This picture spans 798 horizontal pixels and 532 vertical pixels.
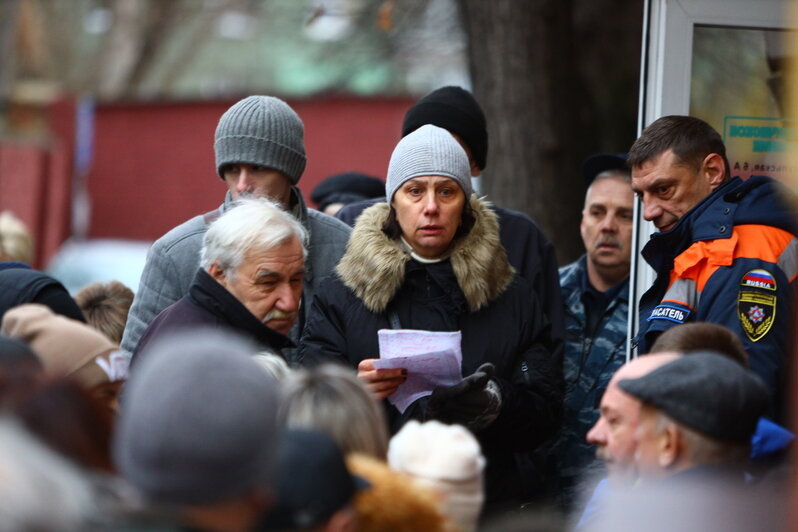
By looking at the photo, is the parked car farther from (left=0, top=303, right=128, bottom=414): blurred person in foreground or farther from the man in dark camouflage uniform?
(left=0, top=303, right=128, bottom=414): blurred person in foreground

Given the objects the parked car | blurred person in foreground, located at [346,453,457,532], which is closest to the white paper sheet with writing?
blurred person in foreground, located at [346,453,457,532]

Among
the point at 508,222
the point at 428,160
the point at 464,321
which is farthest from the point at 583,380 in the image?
the point at 428,160

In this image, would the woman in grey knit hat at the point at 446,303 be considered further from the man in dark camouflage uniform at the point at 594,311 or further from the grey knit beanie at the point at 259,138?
the man in dark camouflage uniform at the point at 594,311

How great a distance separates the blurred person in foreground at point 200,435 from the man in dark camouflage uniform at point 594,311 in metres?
2.60

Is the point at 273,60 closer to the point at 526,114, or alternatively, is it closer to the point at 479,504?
the point at 526,114

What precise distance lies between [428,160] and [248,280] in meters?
0.88

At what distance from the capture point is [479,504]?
2812mm

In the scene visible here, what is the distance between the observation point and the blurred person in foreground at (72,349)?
121 inches

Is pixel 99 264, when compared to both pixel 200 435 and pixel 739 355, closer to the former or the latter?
pixel 739 355

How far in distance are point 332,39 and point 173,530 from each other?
52.7ft

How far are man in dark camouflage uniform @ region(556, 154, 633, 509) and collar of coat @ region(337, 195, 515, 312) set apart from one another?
783 millimetres

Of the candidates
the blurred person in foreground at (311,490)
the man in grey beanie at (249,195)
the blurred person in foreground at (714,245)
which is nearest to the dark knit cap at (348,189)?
the man in grey beanie at (249,195)

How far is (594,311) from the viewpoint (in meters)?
5.09

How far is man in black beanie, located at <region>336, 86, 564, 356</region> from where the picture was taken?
187 inches
